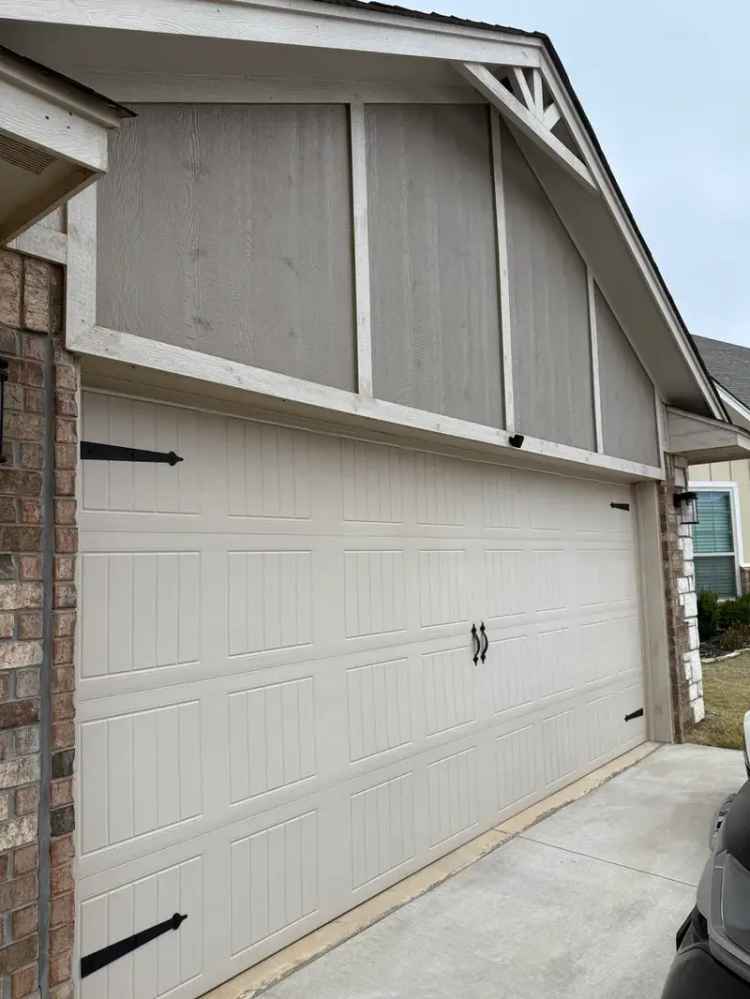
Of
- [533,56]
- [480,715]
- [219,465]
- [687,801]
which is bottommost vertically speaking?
[687,801]

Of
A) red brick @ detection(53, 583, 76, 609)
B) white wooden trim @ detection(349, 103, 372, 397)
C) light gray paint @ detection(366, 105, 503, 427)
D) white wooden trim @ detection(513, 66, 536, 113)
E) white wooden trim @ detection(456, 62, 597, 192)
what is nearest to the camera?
red brick @ detection(53, 583, 76, 609)

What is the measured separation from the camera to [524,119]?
14.4 feet

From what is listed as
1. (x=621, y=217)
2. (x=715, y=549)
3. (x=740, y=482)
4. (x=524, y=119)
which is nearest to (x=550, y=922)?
(x=524, y=119)

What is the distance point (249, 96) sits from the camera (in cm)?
321

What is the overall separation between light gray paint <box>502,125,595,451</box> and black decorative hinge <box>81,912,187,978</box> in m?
3.38

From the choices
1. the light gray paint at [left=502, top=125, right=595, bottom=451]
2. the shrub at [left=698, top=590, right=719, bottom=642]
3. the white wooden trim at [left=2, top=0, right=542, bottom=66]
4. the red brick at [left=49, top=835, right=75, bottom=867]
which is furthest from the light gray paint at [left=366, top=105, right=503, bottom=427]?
the shrub at [left=698, top=590, right=719, bottom=642]

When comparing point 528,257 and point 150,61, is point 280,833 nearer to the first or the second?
point 150,61

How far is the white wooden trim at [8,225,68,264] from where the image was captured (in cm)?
233

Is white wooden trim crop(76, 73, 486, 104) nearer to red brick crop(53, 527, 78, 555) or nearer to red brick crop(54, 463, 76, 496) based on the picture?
red brick crop(54, 463, 76, 496)

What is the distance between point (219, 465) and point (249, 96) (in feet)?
5.37

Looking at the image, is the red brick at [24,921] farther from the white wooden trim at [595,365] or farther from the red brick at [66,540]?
the white wooden trim at [595,365]

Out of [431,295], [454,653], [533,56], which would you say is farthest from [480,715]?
[533,56]

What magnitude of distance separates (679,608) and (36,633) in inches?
233

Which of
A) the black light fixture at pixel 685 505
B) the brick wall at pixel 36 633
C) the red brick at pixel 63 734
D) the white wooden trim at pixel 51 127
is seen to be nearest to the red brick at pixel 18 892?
the brick wall at pixel 36 633
